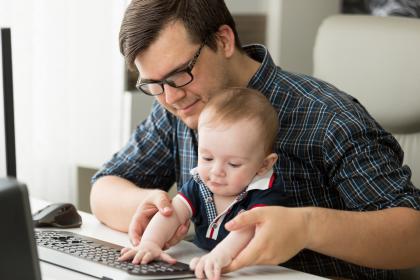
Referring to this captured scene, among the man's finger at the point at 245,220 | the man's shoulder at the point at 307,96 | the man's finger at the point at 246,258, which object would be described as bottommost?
the man's finger at the point at 246,258

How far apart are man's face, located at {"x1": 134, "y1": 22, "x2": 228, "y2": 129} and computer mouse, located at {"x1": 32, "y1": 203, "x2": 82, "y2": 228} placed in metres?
0.33

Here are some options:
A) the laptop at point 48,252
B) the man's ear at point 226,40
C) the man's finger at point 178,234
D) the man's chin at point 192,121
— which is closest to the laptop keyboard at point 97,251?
the laptop at point 48,252

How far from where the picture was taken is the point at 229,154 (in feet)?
5.34

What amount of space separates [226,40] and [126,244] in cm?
51

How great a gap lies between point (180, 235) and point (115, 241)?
168 millimetres

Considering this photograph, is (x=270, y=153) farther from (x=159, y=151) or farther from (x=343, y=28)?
(x=343, y=28)

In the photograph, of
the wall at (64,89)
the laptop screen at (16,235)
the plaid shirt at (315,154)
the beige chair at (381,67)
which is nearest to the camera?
the laptop screen at (16,235)

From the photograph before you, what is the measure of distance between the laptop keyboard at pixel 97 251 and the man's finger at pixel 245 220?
117 mm

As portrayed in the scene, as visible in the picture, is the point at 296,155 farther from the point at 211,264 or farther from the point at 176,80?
the point at 211,264

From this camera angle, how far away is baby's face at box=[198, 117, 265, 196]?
1.63 meters

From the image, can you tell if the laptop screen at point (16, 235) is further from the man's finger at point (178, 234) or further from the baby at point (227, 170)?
the man's finger at point (178, 234)

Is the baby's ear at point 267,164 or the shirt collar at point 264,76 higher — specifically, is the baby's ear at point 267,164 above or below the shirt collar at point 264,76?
below

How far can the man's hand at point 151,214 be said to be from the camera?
1712 millimetres

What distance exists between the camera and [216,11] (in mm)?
1899
